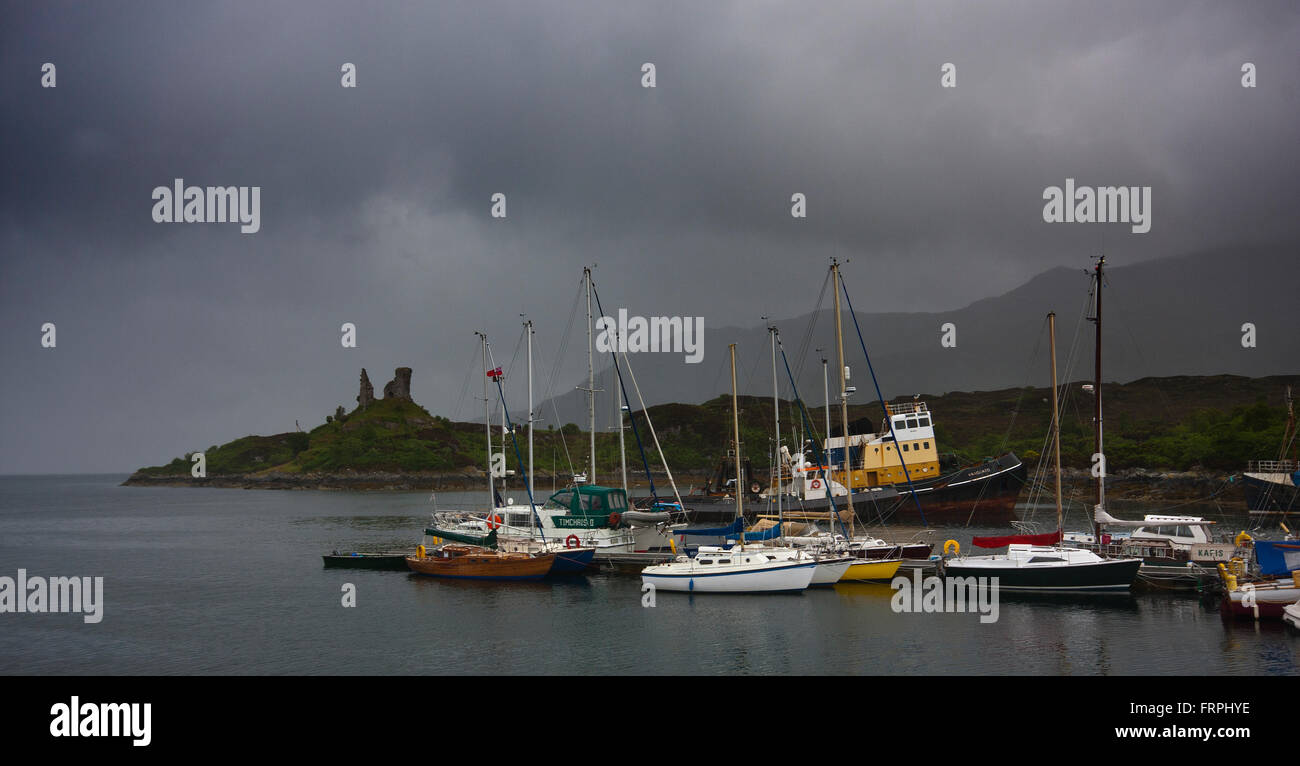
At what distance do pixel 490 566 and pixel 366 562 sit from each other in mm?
10391

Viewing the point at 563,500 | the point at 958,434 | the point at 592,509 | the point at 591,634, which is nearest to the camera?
the point at 591,634

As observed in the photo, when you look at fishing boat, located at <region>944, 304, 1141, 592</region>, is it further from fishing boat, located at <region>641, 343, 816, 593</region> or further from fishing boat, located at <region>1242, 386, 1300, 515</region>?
fishing boat, located at <region>1242, 386, 1300, 515</region>

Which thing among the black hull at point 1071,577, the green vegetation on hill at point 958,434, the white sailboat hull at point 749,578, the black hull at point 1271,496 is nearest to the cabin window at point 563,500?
the white sailboat hull at point 749,578

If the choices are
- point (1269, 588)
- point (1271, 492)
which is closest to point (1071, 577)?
point (1269, 588)

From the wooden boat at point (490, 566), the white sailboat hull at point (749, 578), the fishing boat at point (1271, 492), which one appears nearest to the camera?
the white sailboat hull at point (749, 578)

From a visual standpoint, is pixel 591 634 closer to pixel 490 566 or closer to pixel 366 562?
pixel 490 566

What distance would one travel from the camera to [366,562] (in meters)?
46.2

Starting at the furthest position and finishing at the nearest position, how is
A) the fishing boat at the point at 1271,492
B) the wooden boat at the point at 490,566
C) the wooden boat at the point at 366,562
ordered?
the fishing boat at the point at 1271,492, the wooden boat at the point at 366,562, the wooden boat at the point at 490,566

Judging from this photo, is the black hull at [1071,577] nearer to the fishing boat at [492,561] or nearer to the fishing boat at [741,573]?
the fishing boat at [741,573]

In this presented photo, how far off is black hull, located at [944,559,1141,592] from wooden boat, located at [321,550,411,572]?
2800 centimetres

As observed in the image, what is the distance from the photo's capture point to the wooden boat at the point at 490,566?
3916cm

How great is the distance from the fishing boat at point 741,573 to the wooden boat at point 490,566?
6340 mm
